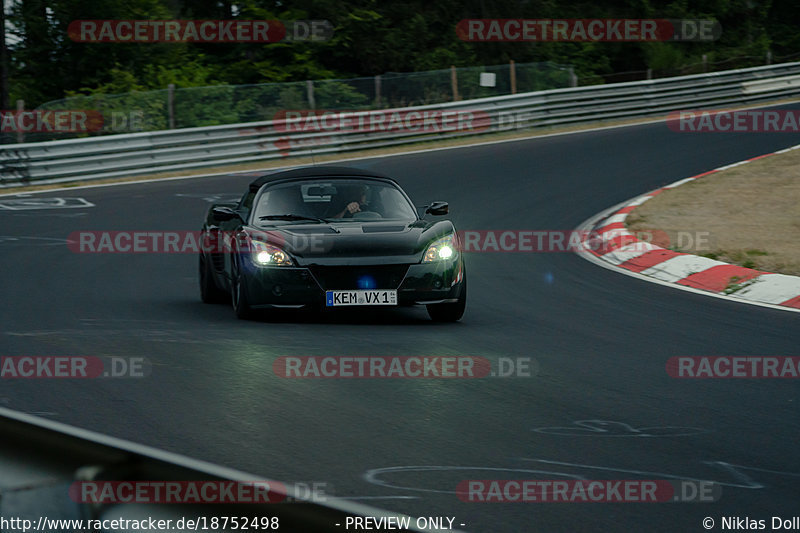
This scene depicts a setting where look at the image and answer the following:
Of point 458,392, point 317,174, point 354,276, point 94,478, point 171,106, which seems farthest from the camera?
point 171,106

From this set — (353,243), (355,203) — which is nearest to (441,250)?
(353,243)

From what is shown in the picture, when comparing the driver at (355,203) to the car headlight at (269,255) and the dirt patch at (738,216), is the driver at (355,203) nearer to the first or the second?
the car headlight at (269,255)

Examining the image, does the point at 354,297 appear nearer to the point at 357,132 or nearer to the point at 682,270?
the point at 682,270

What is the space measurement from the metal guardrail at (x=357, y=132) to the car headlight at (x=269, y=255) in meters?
14.6

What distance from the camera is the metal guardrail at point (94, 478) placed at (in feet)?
6.32

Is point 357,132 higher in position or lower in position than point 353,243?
higher

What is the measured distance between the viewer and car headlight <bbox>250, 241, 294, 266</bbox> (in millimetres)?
8898

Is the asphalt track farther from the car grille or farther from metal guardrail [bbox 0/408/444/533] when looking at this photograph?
metal guardrail [bbox 0/408/444/533]

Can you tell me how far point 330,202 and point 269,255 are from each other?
3.82 ft

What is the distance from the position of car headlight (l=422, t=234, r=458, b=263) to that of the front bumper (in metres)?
0.06

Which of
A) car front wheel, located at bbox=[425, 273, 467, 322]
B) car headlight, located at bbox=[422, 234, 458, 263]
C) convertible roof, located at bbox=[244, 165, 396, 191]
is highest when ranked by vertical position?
convertible roof, located at bbox=[244, 165, 396, 191]

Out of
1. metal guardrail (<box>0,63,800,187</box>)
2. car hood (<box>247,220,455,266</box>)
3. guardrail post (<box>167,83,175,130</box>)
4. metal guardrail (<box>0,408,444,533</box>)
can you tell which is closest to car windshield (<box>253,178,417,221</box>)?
car hood (<box>247,220,455,266</box>)

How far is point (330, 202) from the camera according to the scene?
992 cm

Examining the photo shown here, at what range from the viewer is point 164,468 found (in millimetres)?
2018
